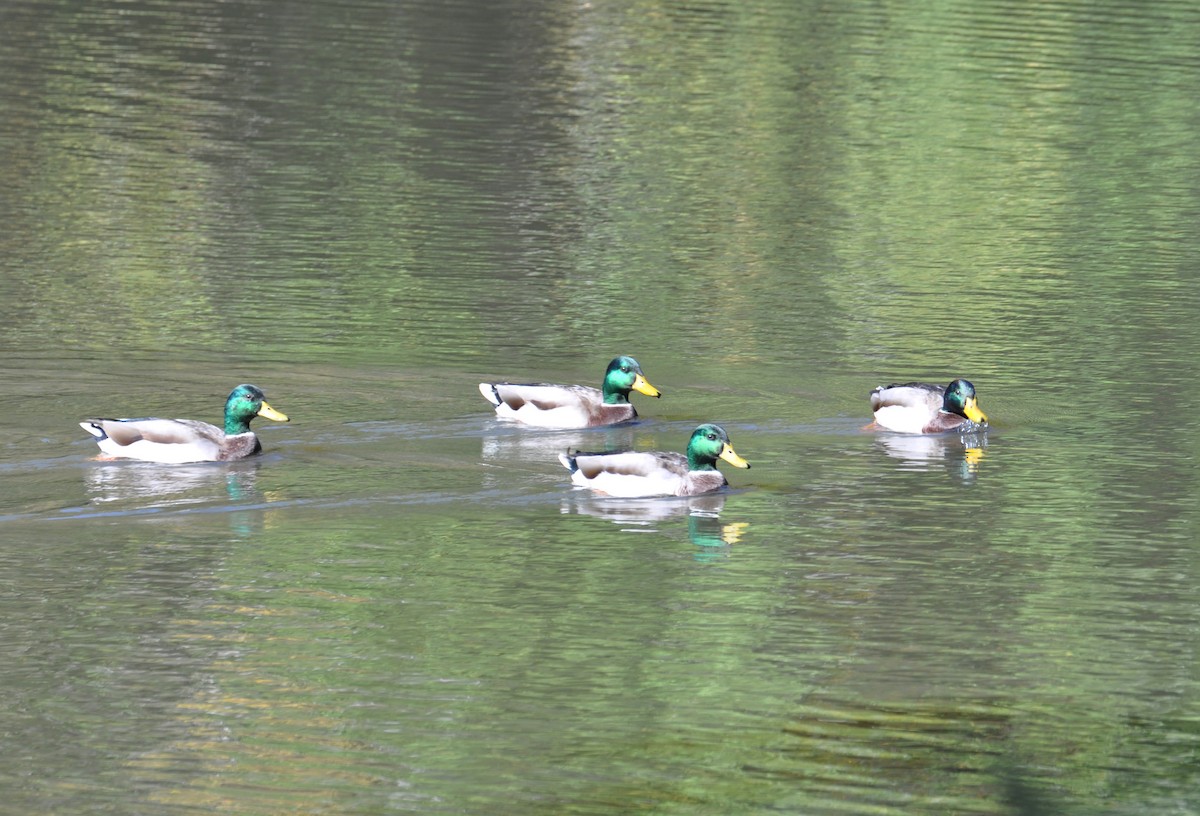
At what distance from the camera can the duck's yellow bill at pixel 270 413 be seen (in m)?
17.4

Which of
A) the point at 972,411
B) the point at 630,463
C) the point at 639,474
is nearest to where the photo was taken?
the point at 630,463

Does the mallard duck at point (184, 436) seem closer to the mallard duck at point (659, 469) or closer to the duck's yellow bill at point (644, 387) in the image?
the mallard duck at point (659, 469)

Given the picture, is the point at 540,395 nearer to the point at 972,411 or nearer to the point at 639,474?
the point at 639,474

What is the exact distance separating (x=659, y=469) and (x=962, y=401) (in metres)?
3.15

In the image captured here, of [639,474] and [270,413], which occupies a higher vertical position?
[270,413]

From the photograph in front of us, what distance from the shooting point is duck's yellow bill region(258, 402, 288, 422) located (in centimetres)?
1739

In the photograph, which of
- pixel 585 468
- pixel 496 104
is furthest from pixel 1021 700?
pixel 496 104

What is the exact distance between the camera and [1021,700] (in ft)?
39.8

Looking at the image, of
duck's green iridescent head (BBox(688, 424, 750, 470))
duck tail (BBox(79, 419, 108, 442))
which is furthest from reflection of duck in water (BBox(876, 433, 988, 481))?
duck tail (BBox(79, 419, 108, 442))

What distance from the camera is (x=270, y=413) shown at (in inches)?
690

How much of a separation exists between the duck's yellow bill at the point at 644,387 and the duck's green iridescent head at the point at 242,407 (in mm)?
3191

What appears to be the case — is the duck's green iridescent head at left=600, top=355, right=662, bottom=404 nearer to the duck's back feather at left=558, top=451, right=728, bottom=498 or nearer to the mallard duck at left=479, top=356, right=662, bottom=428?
the mallard duck at left=479, top=356, right=662, bottom=428

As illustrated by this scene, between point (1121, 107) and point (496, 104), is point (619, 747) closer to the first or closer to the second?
point (496, 104)

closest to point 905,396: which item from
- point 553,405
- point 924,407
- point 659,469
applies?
point 924,407
